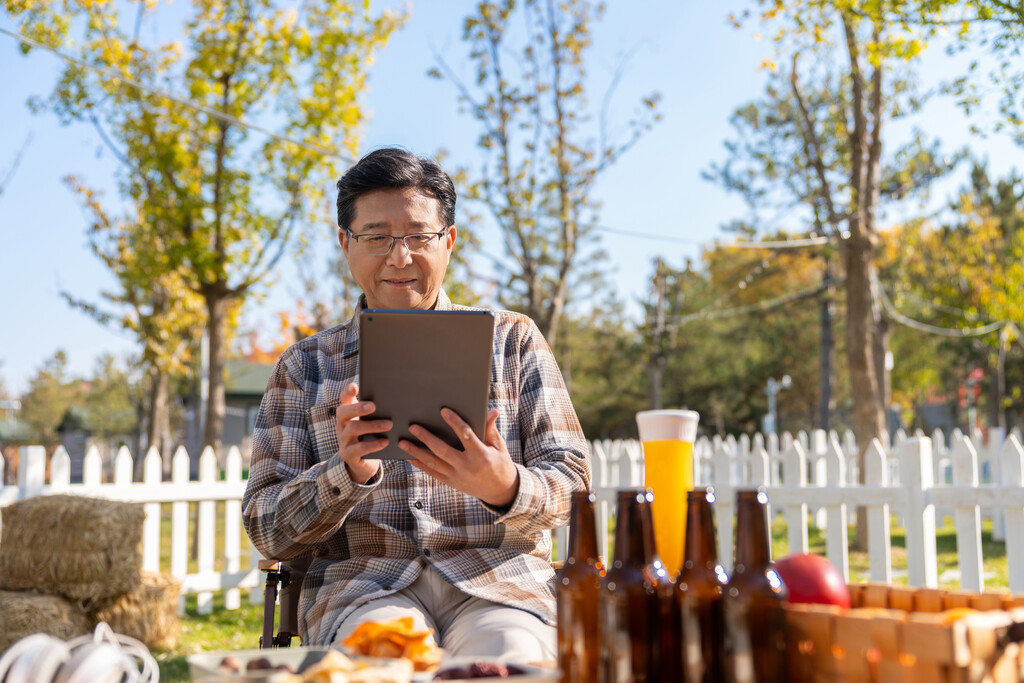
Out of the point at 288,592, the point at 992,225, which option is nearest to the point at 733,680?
the point at 288,592

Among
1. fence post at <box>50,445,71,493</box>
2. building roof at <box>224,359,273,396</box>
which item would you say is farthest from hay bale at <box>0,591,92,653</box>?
building roof at <box>224,359,273,396</box>

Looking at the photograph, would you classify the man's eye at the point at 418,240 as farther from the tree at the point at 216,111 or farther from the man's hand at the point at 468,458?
the tree at the point at 216,111

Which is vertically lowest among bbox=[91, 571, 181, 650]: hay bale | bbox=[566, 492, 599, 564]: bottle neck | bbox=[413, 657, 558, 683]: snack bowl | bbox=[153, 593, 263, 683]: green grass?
bbox=[153, 593, 263, 683]: green grass

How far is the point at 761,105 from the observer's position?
907 inches

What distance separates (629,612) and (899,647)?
30 centimetres

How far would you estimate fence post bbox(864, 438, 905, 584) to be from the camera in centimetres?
523

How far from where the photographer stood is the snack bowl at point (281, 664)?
1.02 metres

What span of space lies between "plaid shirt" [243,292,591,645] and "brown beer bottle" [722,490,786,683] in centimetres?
90

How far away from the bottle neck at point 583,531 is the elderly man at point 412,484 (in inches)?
21.0

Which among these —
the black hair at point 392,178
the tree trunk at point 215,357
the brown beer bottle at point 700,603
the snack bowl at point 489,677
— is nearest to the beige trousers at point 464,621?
the snack bowl at point 489,677

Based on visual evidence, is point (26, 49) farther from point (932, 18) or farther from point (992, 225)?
point (992, 225)

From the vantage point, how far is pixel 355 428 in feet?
5.31

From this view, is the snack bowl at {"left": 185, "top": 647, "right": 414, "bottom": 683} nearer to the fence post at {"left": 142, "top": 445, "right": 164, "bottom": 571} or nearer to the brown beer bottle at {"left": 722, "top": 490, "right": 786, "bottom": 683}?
the brown beer bottle at {"left": 722, "top": 490, "right": 786, "bottom": 683}

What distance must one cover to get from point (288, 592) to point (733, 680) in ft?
5.25
